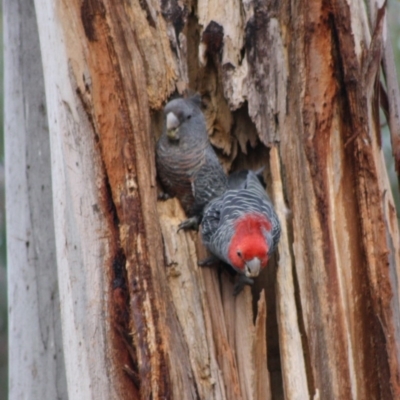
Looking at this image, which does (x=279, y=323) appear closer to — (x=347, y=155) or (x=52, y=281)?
(x=347, y=155)

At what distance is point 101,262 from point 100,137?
1.99ft

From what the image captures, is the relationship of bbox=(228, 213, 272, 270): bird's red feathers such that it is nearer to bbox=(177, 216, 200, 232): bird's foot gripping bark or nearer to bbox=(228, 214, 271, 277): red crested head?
bbox=(228, 214, 271, 277): red crested head

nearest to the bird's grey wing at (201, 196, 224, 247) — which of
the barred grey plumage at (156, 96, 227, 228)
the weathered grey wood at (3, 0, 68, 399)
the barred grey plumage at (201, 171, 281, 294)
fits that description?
the barred grey plumage at (201, 171, 281, 294)

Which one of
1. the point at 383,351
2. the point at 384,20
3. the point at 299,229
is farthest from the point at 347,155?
the point at 383,351

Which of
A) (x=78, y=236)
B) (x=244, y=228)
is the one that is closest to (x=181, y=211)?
(x=244, y=228)

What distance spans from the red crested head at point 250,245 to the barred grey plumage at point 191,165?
617 millimetres

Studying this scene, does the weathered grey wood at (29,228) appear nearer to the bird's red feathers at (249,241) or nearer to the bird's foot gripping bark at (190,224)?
the bird's foot gripping bark at (190,224)

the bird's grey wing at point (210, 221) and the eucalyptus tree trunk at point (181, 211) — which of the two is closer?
the eucalyptus tree trunk at point (181, 211)

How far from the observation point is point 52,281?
12.1 ft

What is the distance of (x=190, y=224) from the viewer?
139 inches

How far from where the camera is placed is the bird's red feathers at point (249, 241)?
3.12m

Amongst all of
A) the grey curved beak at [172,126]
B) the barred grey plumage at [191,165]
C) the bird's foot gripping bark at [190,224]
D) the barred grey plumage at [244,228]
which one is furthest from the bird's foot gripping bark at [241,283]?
the grey curved beak at [172,126]

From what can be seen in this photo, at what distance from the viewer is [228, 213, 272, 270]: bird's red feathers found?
3119mm

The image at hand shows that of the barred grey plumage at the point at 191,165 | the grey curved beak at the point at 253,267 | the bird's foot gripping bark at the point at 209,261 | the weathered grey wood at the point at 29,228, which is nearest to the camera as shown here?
the grey curved beak at the point at 253,267
